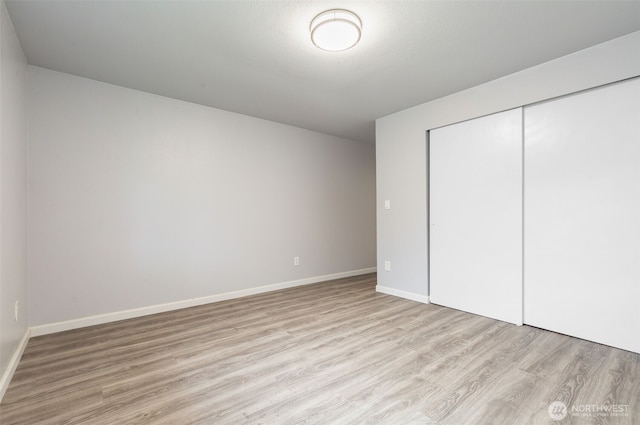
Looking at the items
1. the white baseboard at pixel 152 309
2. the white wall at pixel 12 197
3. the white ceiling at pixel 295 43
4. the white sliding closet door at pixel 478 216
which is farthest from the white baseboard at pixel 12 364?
the white sliding closet door at pixel 478 216

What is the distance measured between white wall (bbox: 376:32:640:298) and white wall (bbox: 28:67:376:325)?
121 centimetres

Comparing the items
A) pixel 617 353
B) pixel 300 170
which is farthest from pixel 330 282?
pixel 617 353

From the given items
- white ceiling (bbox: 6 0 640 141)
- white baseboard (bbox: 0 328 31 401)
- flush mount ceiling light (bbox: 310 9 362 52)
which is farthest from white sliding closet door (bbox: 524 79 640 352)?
white baseboard (bbox: 0 328 31 401)

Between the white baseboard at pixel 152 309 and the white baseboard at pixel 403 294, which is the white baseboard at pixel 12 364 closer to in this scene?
the white baseboard at pixel 152 309

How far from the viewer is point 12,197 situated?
2014 mm

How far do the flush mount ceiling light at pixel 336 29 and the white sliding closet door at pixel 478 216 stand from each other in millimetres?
1780

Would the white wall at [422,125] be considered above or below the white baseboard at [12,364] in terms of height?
above

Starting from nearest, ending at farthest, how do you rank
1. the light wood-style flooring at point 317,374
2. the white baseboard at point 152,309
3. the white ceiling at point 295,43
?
the light wood-style flooring at point 317,374, the white ceiling at point 295,43, the white baseboard at point 152,309

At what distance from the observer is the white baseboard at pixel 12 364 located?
66.1 inches

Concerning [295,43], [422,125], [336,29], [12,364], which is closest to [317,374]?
[12,364]

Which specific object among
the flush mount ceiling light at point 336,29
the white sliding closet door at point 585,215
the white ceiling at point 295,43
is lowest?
the white sliding closet door at point 585,215

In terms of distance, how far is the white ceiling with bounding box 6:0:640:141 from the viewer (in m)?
1.84

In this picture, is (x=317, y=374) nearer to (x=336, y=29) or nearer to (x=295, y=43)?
(x=336, y=29)

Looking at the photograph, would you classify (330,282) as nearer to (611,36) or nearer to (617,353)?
(617,353)
